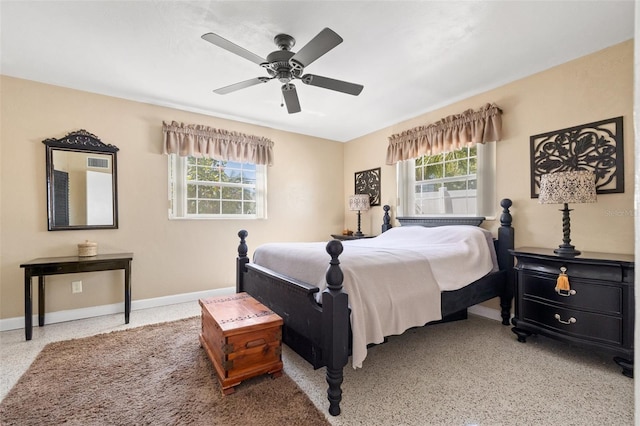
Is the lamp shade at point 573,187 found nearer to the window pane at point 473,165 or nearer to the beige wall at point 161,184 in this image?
the beige wall at point 161,184

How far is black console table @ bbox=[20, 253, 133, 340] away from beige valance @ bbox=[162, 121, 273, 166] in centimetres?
143

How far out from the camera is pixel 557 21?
7.00 ft

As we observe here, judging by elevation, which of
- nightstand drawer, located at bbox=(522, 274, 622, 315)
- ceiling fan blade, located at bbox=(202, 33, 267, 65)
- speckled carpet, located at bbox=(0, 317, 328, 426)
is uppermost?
ceiling fan blade, located at bbox=(202, 33, 267, 65)

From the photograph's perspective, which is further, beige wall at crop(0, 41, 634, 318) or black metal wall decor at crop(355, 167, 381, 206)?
black metal wall decor at crop(355, 167, 381, 206)

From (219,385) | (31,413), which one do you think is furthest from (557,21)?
(31,413)

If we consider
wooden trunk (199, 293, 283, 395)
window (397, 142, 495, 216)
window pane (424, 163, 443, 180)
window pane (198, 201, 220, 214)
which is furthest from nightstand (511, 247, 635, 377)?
window pane (198, 201, 220, 214)

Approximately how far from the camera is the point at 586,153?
255 centimetres

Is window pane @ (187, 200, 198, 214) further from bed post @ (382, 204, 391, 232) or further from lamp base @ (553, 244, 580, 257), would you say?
lamp base @ (553, 244, 580, 257)

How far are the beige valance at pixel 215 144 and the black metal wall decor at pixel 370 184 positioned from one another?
1575 millimetres

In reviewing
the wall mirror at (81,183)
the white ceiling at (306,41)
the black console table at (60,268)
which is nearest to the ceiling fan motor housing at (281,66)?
the white ceiling at (306,41)

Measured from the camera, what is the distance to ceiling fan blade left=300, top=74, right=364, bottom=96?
7.74ft

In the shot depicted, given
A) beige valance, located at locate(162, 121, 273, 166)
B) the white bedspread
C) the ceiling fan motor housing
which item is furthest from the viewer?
beige valance, located at locate(162, 121, 273, 166)

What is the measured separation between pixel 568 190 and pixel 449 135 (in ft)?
4.92

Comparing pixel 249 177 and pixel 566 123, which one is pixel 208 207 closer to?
pixel 249 177
